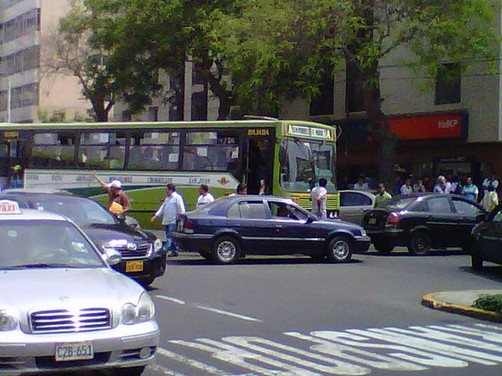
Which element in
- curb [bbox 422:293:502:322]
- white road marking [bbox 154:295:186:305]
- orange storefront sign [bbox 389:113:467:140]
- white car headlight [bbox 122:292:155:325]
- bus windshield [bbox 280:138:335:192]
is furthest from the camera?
orange storefront sign [bbox 389:113:467:140]

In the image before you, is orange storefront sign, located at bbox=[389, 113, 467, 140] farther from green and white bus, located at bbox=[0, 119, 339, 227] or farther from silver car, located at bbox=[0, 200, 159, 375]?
silver car, located at bbox=[0, 200, 159, 375]

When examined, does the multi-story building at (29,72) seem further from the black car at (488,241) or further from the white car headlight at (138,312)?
the white car headlight at (138,312)

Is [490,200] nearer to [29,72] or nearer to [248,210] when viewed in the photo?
[248,210]

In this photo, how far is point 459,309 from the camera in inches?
542

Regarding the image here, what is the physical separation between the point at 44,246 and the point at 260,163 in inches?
707

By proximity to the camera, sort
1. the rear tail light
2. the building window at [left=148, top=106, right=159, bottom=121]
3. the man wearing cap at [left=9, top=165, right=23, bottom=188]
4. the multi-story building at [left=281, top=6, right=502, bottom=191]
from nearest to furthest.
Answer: the rear tail light
the man wearing cap at [left=9, top=165, right=23, bottom=188]
the multi-story building at [left=281, top=6, right=502, bottom=191]
the building window at [left=148, top=106, right=159, bottom=121]

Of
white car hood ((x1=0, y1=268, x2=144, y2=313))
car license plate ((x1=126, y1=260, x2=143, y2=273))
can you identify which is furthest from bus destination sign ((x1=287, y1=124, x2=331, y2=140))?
white car hood ((x1=0, y1=268, x2=144, y2=313))

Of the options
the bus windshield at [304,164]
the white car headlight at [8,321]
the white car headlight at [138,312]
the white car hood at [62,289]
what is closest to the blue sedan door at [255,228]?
the bus windshield at [304,164]

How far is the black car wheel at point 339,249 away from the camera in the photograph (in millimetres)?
20812

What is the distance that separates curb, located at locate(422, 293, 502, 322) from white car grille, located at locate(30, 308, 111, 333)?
696 centimetres

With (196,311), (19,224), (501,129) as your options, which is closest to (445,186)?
(501,129)

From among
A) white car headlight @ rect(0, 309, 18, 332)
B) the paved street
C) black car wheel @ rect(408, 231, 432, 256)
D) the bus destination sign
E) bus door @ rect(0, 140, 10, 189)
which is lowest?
the paved street

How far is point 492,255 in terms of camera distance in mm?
18766

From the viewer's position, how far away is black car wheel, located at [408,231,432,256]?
23.4 metres
